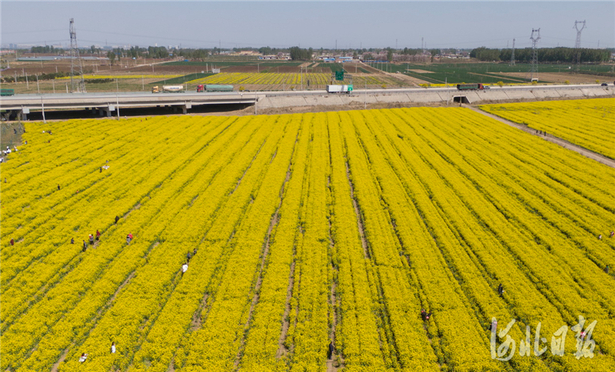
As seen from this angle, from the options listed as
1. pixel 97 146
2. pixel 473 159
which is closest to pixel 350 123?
pixel 473 159

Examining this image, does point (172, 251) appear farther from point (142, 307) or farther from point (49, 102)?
point (49, 102)

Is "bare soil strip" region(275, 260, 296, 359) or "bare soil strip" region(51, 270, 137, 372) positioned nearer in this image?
"bare soil strip" region(51, 270, 137, 372)

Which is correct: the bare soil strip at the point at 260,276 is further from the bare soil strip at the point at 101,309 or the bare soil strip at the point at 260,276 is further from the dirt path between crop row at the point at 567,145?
the dirt path between crop row at the point at 567,145

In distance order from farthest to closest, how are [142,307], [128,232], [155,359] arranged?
[128,232], [142,307], [155,359]

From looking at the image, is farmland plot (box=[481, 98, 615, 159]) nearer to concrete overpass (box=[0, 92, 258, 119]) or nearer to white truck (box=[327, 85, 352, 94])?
white truck (box=[327, 85, 352, 94])

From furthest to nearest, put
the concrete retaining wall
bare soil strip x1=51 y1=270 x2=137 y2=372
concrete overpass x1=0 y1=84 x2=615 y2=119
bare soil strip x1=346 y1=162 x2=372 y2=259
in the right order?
the concrete retaining wall < concrete overpass x1=0 y1=84 x2=615 y2=119 < bare soil strip x1=346 y1=162 x2=372 y2=259 < bare soil strip x1=51 y1=270 x2=137 y2=372

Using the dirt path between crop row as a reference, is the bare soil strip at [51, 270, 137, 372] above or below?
below

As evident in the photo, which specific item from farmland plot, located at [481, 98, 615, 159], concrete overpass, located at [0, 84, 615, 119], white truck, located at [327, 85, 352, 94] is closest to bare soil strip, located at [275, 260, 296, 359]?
farmland plot, located at [481, 98, 615, 159]

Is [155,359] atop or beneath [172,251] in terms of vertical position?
beneath

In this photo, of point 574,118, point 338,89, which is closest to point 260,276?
point 338,89
